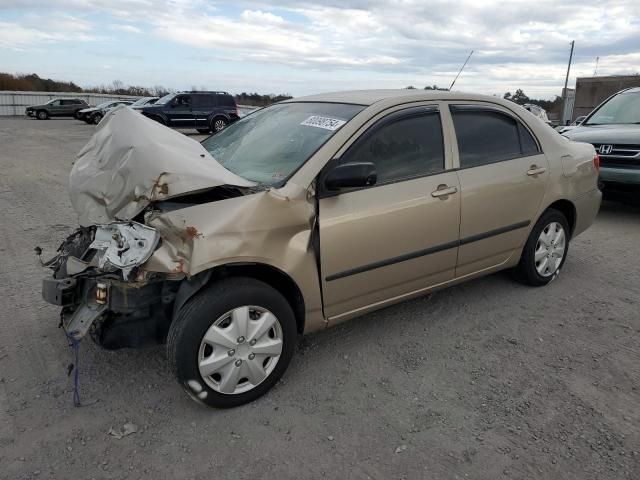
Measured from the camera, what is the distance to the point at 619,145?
22.2 feet

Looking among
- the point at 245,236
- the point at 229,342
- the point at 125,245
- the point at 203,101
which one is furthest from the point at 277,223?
the point at 203,101

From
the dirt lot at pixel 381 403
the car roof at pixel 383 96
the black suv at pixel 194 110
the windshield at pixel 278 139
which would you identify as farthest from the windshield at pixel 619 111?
the black suv at pixel 194 110

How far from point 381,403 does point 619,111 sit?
7.23 m

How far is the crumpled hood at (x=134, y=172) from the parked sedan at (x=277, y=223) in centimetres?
1

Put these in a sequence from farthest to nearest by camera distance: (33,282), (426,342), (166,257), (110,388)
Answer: (33,282) < (426,342) < (110,388) < (166,257)

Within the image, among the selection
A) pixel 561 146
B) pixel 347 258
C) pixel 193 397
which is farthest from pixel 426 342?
pixel 561 146

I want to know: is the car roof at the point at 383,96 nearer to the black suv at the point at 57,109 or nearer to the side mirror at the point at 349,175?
the side mirror at the point at 349,175

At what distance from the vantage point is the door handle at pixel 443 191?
3412 mm

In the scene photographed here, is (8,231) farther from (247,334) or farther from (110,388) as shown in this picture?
(247,334)

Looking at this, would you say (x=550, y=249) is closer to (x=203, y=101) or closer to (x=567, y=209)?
(x=567, y=209)

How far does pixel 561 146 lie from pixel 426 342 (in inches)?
86.7

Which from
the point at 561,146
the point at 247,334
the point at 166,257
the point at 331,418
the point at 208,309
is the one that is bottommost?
the point at 331,418

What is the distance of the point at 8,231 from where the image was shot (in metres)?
5.86

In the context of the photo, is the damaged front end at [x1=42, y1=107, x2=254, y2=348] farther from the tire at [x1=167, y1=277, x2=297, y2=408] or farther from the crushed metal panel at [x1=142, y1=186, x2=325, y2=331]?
the tire at [x1=167, y1=277, x2=297, y2=408]
